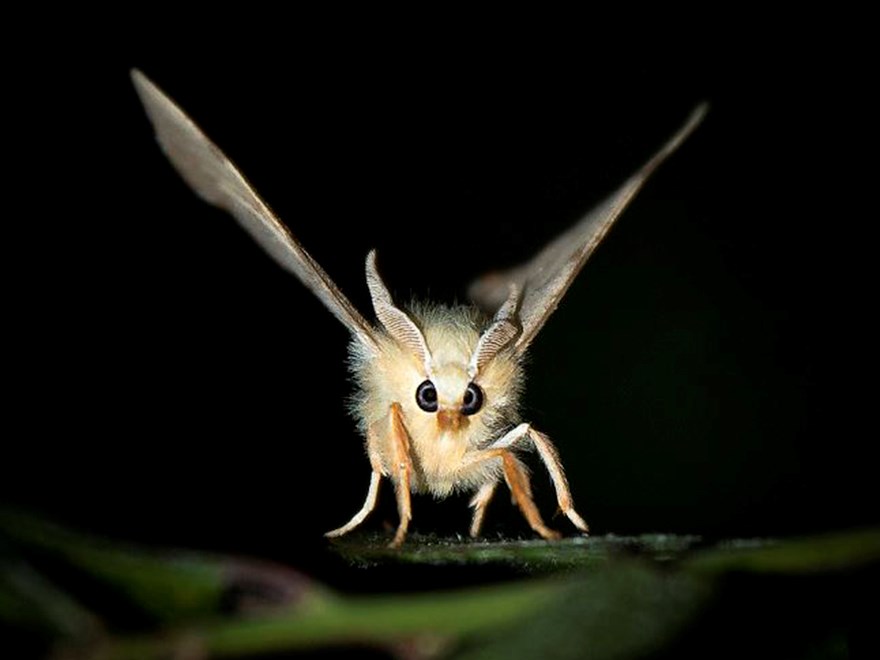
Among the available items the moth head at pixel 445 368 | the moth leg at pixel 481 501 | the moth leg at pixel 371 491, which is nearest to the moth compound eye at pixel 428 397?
the moth head at pixel 445 368

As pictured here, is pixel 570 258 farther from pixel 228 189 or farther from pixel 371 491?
pixel 228 189

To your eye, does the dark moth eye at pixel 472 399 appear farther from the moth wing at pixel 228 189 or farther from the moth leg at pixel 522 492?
the moth wing at pixel 228 189

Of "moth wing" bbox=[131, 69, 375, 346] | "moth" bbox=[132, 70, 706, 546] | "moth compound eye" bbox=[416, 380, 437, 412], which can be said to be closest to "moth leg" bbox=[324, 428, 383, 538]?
"moth" bbox=[132, 70, 706, 546]

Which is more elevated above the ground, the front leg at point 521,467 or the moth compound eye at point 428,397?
the moth compound eye at point 428,397

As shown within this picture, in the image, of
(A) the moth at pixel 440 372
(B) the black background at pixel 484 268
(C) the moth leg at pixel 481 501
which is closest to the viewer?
(A) the moth at pixel 440 372

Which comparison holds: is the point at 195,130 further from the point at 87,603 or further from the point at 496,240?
the point at 496,240

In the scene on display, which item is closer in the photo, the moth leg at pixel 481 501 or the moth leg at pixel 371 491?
the moth leg at pixel 371 491
